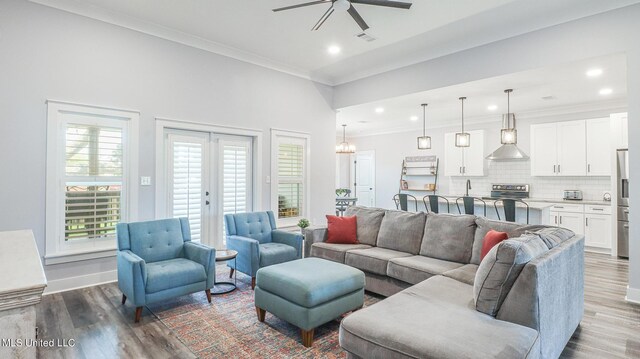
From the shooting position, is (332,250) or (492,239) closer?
(492,239)

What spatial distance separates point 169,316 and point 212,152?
2.68 metres

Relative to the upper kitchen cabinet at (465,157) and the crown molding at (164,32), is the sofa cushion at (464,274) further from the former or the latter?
the upper kitchen cabinet at (465,157)

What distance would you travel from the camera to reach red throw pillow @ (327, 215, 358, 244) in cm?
429

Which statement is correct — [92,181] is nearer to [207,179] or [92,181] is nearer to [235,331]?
[207,179]

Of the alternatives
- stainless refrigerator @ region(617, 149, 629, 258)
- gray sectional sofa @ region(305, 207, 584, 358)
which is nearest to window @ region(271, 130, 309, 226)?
gray sectional sofa @ region(305, 207, 584, 358)

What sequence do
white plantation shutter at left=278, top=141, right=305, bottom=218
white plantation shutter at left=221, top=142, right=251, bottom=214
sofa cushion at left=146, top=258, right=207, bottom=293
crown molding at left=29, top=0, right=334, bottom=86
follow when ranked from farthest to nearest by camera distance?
white plantation shutter at left=278, top=141, right=305, bottom=218 → white plantation shutter at left=221, top=142, right=251, bottom=214 → crown molding at left=29, top=0, right=334, bottom=86 → sofa cushion at left=146, top=258, right=207, bottom=293

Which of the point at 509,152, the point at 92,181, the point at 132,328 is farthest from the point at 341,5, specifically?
the point at 509,152

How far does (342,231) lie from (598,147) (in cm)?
554

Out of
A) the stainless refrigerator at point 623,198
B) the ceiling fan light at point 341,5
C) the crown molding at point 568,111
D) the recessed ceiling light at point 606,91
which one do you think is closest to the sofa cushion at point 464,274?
the ceiling fan light at point 341,5

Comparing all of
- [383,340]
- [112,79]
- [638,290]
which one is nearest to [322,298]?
[383,340]

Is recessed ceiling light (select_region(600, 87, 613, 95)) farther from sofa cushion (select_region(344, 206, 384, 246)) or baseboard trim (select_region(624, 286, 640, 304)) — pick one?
sofa cushion (select_region(344, 206, 384, 246))

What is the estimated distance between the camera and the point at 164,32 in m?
4.51

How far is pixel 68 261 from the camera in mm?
3828

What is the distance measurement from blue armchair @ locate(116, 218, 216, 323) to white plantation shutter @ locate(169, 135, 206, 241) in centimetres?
93
